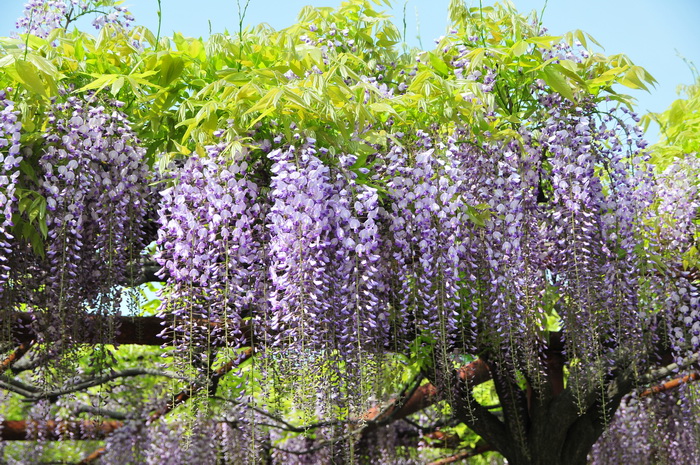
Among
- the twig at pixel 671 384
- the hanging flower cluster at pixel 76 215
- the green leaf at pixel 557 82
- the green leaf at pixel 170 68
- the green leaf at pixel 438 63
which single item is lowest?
the twig at pixel 671 384

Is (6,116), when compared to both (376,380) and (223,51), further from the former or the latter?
(376,380)

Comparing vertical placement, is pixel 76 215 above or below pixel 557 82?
below

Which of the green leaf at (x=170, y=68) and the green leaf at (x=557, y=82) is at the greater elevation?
the green leaf at (x=170, y=68)

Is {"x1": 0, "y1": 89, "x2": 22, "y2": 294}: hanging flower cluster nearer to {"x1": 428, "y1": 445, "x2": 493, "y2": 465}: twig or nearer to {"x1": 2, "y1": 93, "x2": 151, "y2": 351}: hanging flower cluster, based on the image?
{"x1": 2, "y1": 93, "x2": 151, "y2": 351}: hanging flower cluster

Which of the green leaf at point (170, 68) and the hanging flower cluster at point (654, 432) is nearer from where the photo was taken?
the green leaf at point (170, 68)

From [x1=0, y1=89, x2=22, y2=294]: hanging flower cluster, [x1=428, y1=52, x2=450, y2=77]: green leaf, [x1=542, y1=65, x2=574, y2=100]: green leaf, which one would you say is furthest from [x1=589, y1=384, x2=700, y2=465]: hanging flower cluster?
[x1=0, y1=89, x2=22, y2=294]: hanging flower cluster

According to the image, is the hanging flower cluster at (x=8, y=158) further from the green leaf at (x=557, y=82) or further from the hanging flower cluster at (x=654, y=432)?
the hanging flower cluster at (x=654, y=432)

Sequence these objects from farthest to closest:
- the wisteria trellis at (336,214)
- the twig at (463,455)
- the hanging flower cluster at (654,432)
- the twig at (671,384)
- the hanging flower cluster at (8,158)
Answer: the twig at (463,455), the hanging flower cluster at (654,432), the twig at (671,384), the wisteria trellis at (336,214), the hanging flower cluster at (8,158)

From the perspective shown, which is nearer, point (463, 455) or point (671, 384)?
point (671, 384)

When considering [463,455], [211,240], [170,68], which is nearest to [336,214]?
[211,240]

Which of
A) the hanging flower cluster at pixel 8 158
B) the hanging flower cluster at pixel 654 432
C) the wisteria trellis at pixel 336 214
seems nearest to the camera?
the hanging flower cluster at pixel 8 158

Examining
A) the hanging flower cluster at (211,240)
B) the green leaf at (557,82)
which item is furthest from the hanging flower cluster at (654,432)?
the hanging flower cluster at (211,240)

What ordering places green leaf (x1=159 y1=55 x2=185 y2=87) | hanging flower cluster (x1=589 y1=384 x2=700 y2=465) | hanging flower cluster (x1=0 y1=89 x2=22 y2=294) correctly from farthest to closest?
1. hanging flower cluster (x1=589 y1=384 x2=700 y2=465)
2. green leaf (x1=159 y1=55 x2=185 y2=87)
3. hanging flower cluster (x1=0 y1=89 x2=22 y2=294)

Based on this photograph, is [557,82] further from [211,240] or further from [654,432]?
[654,432]
